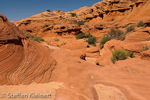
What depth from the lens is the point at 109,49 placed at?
9031 mm

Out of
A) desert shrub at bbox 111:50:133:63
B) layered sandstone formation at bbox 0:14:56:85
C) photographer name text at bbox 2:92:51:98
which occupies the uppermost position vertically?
layered sandstone formation at bbox 0:14:56:85

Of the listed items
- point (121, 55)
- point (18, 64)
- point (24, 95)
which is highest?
point (18, 64)

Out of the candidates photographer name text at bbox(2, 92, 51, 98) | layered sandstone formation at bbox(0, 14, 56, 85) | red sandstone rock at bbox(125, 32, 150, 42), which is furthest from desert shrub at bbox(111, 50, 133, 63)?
photographer name text at bbox(2, 92, 51, 98)

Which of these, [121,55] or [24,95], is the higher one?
[24,95]

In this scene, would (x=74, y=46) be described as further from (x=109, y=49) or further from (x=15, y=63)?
(x=15, y=63)

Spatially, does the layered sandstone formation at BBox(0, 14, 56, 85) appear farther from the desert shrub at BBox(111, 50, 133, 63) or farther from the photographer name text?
the desert shrub at BBox(111, 50, 133, 63)

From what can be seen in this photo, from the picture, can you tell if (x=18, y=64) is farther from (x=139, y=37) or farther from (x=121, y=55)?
(x=139, y=37)

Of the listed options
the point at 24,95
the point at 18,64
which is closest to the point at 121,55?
the point at 18,64

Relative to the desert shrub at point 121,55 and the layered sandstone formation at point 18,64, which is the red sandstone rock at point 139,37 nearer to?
the desert shrub at point 121,55

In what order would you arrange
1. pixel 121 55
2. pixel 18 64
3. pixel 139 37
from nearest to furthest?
pixel 18 64
pixel 121 55
pixel 139 37

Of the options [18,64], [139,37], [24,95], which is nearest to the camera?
[24,95]

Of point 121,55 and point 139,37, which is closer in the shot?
point 121,55

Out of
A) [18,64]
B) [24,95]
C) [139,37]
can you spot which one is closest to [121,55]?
[139,37]

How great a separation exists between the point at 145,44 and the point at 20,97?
7951 mm
